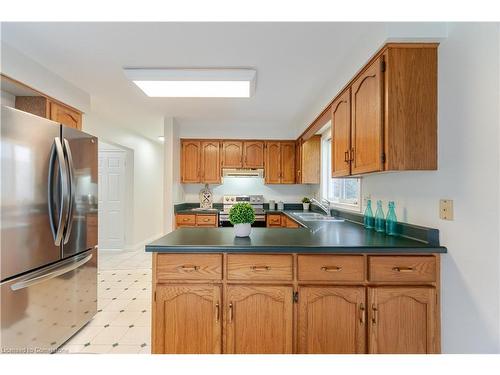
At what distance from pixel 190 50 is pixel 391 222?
2.09 metres

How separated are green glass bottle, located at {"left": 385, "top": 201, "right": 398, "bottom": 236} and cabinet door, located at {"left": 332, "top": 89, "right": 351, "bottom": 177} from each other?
424 mm

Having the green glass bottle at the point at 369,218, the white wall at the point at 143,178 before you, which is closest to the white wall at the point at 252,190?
the white wall at the point at 143,178

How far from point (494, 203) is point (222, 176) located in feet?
11.6

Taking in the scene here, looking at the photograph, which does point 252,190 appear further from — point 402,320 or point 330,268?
point 402,320

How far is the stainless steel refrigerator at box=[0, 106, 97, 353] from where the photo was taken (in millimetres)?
1447

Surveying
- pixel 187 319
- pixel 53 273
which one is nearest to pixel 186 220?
pixel 53 273

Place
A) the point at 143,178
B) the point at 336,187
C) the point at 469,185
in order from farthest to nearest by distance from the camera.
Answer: the point at 143,178 < the point at 336,187 < the point at 469,185

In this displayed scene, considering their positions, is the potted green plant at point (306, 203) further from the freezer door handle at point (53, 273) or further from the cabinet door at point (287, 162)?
the freezer door handle at point (53, 273)

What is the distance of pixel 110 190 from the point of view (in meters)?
4.68

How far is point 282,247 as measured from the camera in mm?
1427

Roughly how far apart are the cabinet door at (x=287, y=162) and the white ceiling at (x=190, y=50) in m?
1.39

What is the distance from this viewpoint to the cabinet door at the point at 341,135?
193cm

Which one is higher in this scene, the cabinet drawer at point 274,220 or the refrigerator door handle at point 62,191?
the refrigerator door handle at point 62,191

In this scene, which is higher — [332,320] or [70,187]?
[70,187]
